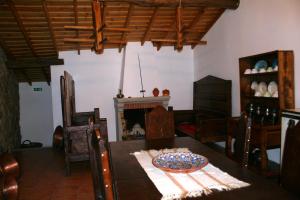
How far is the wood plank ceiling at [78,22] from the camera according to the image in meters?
4.13

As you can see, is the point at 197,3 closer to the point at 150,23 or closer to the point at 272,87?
the point at 150,23

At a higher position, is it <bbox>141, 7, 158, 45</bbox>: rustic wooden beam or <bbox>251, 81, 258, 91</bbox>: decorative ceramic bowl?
<bbox>141, 7, 158, 45</bbox>: rustic wooden beam

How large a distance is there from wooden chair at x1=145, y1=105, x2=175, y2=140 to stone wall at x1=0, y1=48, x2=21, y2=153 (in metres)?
3.23

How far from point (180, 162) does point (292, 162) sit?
71 centimetres

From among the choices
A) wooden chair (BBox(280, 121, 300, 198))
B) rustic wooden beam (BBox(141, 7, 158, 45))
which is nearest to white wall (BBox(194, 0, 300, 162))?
rustic wooden beam (BBox(141, 7, 158, 45))

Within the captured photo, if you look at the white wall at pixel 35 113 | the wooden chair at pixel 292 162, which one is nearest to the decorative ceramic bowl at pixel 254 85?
the wooden chair at pixel 292 162

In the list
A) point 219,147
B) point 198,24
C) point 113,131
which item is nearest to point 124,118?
point 113,131

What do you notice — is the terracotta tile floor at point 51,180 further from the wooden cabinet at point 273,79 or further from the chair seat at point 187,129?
the wooden cabinet at point 273,79

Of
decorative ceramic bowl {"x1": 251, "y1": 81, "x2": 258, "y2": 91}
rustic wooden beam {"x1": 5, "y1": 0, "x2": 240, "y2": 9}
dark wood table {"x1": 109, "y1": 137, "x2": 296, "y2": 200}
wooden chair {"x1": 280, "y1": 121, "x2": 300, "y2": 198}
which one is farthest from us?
rustic wooden beam {"x1": 5, "y1": 0, "x2": 240, "y2": 9}

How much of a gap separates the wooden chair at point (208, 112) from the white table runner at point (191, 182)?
2709mm

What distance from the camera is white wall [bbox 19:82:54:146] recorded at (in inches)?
289

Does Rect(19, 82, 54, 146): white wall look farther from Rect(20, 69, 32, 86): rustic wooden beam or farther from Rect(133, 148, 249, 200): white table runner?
Rect(133, 148, 249, 200): white table runner

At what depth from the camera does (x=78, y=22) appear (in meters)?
4.77

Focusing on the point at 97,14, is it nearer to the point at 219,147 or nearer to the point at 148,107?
the point at 148,107
